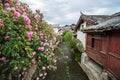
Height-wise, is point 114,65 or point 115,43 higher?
point 115,43

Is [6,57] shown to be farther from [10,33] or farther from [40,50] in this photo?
[40,50]

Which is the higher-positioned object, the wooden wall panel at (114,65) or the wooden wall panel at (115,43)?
the wooden wall panel at (115,43)

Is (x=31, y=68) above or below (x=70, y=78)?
above

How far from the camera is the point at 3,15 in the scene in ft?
10.8

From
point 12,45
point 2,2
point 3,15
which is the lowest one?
point 12,45

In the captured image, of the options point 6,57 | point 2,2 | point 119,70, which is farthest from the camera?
point 119,70

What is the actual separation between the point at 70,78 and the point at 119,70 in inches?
179

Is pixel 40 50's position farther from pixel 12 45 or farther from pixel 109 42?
pixel 109 42

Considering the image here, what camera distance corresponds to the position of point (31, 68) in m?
4.04

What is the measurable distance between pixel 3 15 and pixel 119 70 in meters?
5.61

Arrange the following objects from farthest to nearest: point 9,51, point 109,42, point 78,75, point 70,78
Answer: point 78,75 < point 70,78 < point 109,42 < point 9,51

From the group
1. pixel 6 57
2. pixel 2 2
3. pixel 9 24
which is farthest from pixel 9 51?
pixel 2 2

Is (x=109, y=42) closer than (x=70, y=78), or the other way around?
(x=109, y=42)

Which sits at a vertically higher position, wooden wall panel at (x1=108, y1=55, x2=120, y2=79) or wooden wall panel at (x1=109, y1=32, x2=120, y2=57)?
wooden wall panel at (x1=109, y1=32, x2=120, y2=57)
